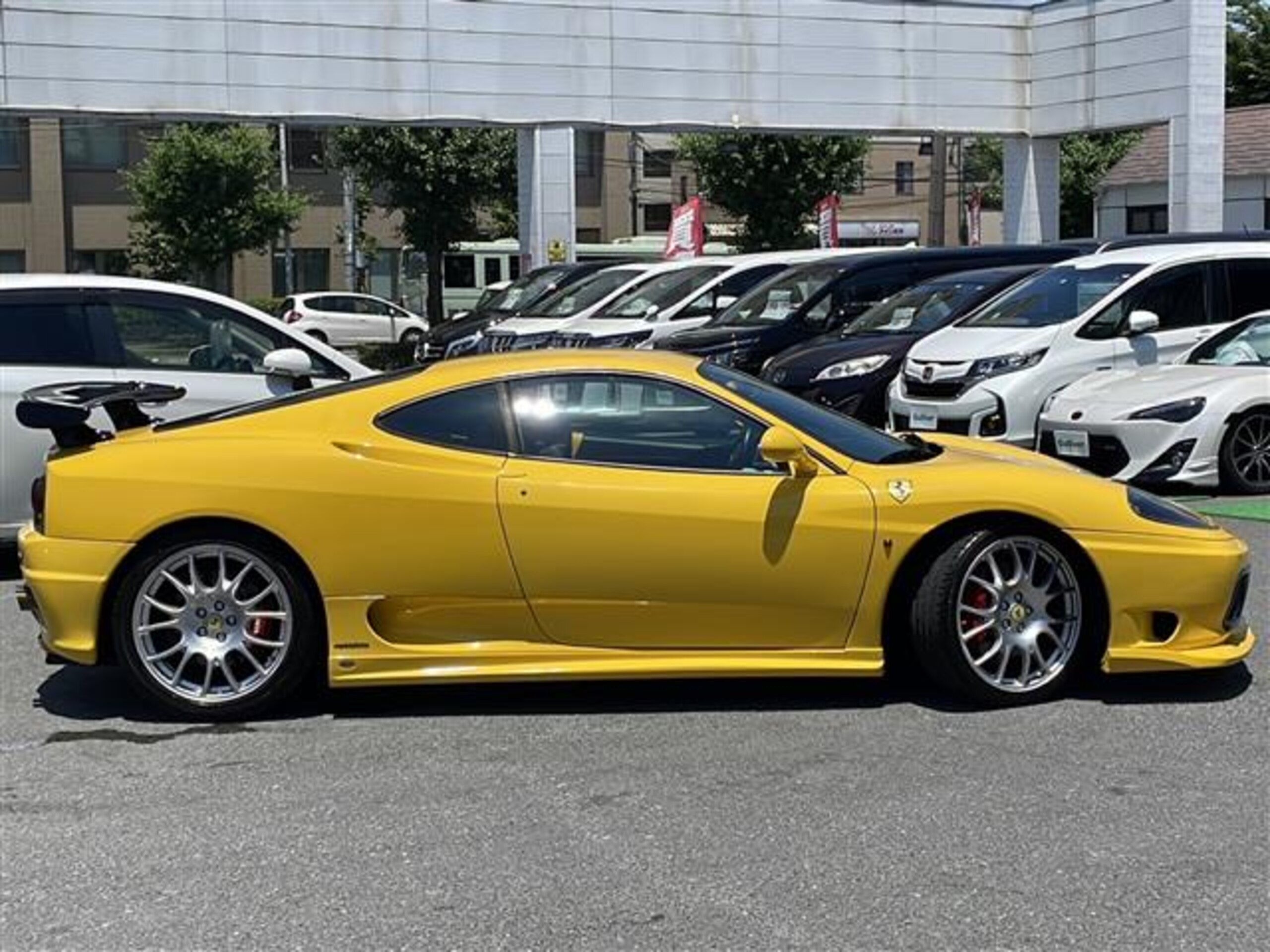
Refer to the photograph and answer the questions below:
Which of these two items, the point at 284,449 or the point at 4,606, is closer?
the point at 284,449

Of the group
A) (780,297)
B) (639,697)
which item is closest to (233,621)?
(639,697)

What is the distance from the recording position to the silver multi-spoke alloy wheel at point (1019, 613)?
558 centimetres

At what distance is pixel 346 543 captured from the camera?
554cm

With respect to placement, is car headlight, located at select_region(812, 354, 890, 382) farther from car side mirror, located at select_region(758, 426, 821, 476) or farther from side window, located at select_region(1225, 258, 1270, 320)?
car side mirror, located at select_region(758, 426, 821, 476)

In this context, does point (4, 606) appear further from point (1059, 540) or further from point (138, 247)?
point (138, 247)

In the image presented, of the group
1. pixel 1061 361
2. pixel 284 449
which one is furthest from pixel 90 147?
pixel 284 449

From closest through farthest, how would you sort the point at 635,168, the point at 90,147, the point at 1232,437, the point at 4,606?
the point at 4,606 → the point at 1232,437 → the point at 90,147 → the point at 635,168

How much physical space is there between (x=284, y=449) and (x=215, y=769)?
3.92 ft

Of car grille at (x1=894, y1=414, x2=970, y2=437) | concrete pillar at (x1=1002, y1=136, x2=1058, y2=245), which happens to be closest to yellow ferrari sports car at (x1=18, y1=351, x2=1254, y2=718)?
car grille at (x1=894, y1=414, x2=970, y2=437)

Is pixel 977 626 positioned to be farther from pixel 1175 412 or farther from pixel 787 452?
pixel 1175 412

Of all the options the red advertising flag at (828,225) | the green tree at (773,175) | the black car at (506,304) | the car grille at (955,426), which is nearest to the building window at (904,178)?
the green tree at (773,175)

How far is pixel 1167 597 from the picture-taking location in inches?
222

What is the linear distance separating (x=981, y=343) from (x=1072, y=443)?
184cm

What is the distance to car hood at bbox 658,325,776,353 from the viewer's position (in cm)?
1473
